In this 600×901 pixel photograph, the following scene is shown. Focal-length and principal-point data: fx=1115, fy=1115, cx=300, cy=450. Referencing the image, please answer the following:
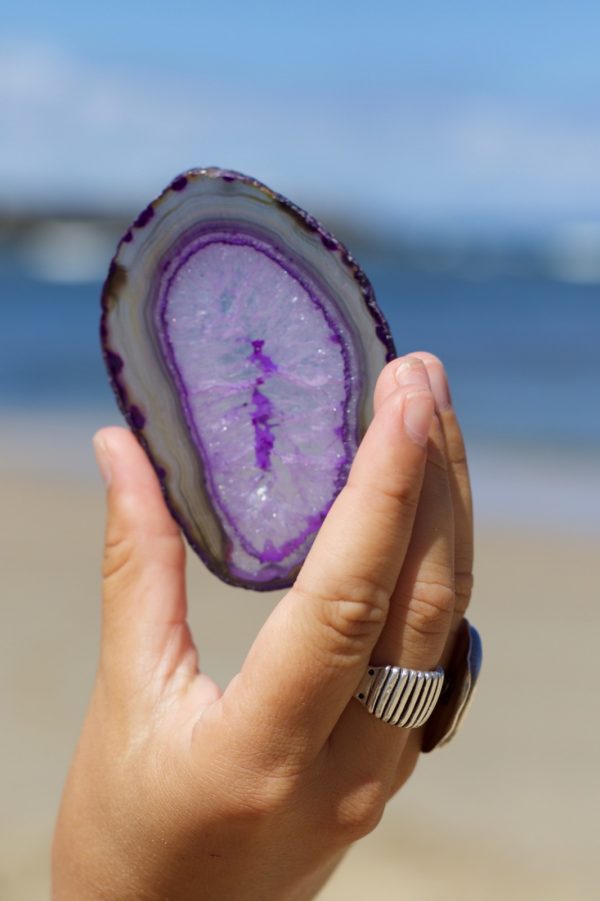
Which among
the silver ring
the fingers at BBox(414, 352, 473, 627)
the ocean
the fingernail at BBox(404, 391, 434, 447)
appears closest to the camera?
the fingernail at BBox(404, 391, 434, 447)

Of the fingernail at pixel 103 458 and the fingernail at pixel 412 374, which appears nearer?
the fingernail at pixel 412 374

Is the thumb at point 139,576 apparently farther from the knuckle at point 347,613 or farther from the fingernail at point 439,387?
the fingernail at point 439,387

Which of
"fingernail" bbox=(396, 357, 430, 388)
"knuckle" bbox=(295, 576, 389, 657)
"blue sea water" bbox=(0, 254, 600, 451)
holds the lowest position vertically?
"knuckle" bbox=(295, 576, 389, 657)

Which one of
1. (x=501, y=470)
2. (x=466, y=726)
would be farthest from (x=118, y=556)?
(x=501, y=470)

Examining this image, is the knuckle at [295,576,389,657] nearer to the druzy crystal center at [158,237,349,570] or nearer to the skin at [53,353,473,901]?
the skin at [53,353,473,901]

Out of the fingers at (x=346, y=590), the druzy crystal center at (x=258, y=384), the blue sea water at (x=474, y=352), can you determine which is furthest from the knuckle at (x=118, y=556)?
the blue sea water at (x=474, y=352)

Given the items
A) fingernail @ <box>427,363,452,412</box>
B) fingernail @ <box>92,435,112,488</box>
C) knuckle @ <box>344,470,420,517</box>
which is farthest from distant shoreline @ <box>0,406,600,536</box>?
knuckle @ <box>344,470,420,517</box>
